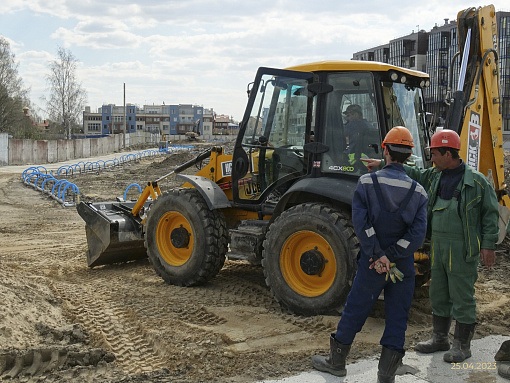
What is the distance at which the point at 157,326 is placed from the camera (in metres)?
6.01

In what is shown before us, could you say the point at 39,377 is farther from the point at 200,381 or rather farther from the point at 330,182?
the point at 330,182

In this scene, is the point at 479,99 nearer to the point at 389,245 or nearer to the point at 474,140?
the point at 474,140

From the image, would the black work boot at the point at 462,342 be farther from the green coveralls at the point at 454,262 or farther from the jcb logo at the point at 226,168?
the jcb logo at the point at 226,168

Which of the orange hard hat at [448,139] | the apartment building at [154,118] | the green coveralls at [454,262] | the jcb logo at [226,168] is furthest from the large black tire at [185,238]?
the apartment building at [154,118]

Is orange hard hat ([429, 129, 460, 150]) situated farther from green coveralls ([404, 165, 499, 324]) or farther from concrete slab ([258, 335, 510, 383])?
concrete slab ([258, 335, 510, 383])

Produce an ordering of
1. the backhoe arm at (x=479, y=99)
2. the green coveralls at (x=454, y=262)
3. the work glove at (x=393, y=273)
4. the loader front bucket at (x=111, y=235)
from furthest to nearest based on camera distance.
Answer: the loader front bucket at (x=111, y=235), the backhoe arm at (x=479, y=99), the green coveralls at (x=454, y=262), the work glove at (x=393, y=273)

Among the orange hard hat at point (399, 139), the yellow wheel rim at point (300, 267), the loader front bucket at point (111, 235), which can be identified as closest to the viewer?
the orange hard hat at point (399, 139)

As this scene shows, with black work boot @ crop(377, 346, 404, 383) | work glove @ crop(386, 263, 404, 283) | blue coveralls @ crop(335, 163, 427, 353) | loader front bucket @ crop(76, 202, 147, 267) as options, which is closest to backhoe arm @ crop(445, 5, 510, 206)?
blue coveralls @ crop(335, 163, 427, 353)

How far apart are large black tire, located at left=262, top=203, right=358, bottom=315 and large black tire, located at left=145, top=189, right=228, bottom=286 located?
105 cm

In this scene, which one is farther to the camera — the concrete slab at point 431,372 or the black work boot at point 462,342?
the black work boot at point 462,342

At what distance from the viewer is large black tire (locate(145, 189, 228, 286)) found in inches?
293

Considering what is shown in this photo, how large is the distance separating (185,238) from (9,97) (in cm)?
5728

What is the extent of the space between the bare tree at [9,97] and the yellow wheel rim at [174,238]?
54.2 m

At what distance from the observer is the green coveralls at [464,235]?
16.4 ft
